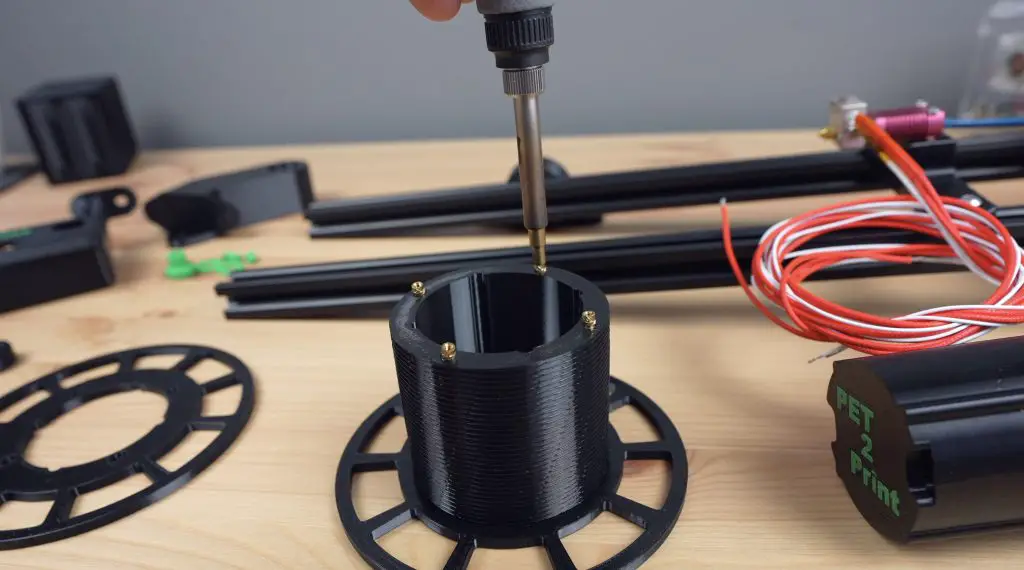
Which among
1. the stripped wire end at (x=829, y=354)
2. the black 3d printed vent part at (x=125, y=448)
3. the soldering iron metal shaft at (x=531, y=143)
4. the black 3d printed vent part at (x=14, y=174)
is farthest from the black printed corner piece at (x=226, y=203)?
the stripped wire end at (x=829, y=354)

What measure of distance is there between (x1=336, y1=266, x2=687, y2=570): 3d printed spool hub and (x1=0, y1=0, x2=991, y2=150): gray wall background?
2.47 ft

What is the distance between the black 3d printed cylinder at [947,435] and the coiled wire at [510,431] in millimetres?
156

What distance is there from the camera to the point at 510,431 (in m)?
0.41

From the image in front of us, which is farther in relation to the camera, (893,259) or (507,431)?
(893,259)

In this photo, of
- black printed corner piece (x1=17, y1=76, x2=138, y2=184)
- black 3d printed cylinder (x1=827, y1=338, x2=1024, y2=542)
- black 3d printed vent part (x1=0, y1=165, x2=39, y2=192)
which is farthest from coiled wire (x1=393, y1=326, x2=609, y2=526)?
black 3d printed vent part (x1=0, y1=165, x2=39, y2=192)

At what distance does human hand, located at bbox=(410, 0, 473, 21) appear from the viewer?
500 millimetres

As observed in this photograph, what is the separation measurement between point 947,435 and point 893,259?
11.5 inches

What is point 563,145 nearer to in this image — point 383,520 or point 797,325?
point 797,325

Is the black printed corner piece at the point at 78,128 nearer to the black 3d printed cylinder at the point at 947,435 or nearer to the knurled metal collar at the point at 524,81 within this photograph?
the knurled metal collar at the point at 524,81

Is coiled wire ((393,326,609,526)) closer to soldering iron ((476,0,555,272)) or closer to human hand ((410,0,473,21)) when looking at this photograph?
soldering iron ((476,0,555,272))

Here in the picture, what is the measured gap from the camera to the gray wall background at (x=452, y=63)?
1.06 meters

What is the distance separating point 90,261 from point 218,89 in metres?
0.58

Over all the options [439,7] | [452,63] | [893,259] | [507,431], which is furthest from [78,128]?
[893,259]

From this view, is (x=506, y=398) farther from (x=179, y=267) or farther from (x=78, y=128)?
(x=78, y=128)
